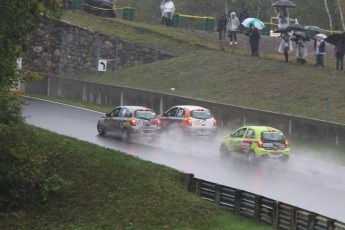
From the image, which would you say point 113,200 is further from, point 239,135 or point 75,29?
point 75,29

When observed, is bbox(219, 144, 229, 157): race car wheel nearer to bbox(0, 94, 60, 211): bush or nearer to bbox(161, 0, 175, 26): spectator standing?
bbox(0, 94, 60, 211): bush

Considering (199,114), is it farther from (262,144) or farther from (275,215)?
(275,215)

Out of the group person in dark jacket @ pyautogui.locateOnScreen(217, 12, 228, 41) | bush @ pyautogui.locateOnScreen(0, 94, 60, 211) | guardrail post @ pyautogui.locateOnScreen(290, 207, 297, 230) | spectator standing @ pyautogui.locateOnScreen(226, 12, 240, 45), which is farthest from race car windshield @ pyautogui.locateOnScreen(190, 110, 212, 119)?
person in dark jacket @ pyautogui.locateOnScreen(217, 12, 228, 41)

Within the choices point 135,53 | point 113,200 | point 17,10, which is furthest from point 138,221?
point 135,53

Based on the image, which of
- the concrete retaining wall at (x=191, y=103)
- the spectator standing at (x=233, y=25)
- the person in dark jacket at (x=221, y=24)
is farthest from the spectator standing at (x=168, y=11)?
the concrete retaining wall at (x=191, y=103)

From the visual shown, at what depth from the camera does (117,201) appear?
23.9 m

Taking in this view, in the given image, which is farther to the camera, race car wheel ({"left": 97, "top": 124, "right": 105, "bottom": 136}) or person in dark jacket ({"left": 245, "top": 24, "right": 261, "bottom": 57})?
person in dark jacket ({"left": 245, "top": 24, "right": 261, "bottom": 57})

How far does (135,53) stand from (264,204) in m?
37.1

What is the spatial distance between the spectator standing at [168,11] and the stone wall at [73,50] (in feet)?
17.9

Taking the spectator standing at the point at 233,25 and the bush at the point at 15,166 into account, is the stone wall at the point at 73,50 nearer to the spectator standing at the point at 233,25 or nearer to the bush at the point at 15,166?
the spectator standing at the point at 233,25

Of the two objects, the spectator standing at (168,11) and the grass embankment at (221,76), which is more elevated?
the spectator standing at (168,11)

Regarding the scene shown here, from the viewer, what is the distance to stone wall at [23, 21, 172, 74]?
57.0 m

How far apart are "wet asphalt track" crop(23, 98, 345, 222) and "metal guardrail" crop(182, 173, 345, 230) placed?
2432 mm

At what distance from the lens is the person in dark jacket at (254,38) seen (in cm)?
4906
